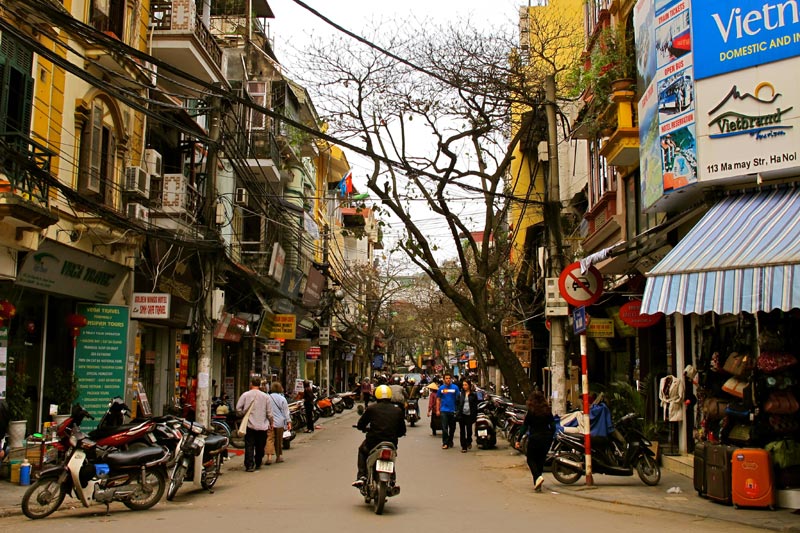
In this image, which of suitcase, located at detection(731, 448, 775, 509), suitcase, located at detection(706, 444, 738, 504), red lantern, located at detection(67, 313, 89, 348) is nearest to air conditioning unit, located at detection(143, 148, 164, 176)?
red lantern, located at detection(67, 313, 89, 348)

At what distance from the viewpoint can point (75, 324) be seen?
1645 centimetres

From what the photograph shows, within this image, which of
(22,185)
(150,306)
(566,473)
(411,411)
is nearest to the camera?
(22,185)

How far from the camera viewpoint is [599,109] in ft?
56.5

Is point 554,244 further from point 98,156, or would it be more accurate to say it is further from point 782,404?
point 98,156

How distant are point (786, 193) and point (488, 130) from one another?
10221 millimetres

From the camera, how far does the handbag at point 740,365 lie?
10.9 meters

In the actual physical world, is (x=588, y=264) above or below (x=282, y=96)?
below

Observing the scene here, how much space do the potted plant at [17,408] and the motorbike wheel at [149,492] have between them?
11.7 feet

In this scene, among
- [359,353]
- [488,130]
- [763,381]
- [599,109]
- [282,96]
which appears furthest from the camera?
[359,353]

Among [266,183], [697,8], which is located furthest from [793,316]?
[266,183]

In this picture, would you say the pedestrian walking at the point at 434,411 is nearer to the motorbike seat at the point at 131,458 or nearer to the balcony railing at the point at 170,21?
the balcony railing at the point at 170,21

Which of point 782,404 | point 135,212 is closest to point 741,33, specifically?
point 782,404

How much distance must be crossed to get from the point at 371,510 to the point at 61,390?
7871 millimetres

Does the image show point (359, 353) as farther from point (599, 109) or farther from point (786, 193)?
point (786, 193)
